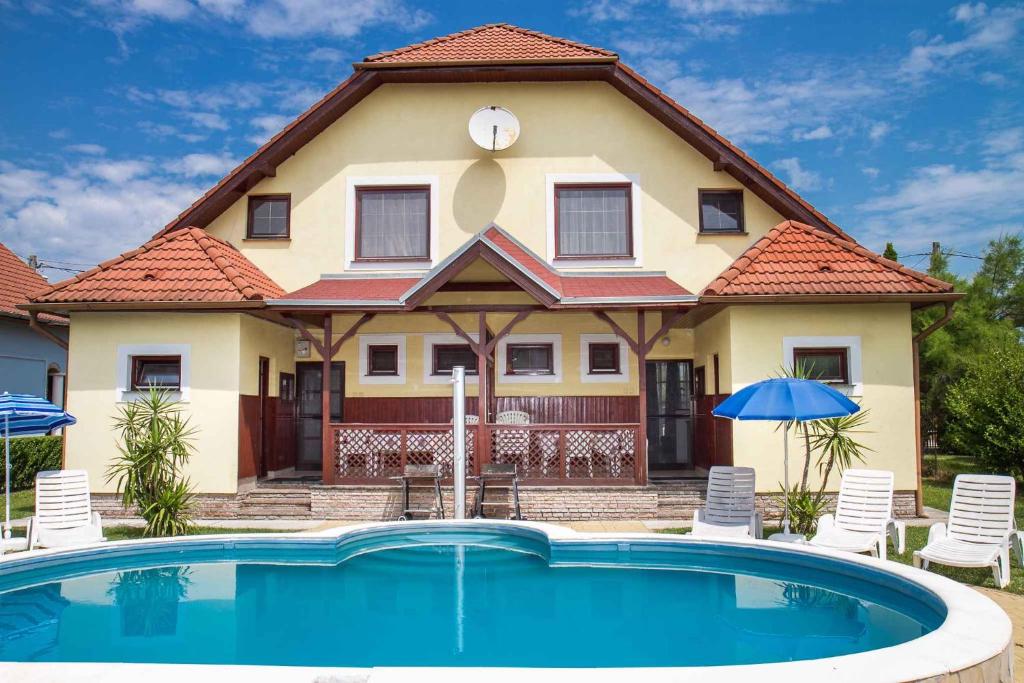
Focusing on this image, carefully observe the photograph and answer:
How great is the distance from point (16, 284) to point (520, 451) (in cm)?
1767

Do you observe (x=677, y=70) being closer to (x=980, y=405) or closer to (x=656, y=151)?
(x=656, y=151)

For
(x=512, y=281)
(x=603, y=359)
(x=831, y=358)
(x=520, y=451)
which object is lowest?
(x=520, y=451)

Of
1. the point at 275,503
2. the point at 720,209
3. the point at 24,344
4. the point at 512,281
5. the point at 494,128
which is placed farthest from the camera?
the point at 24,344

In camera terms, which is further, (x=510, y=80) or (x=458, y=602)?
(x=510, y=80)

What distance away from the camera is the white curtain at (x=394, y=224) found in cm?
1546

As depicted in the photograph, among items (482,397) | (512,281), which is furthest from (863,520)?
(512,281)

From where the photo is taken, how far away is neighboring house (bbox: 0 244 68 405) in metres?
20.1

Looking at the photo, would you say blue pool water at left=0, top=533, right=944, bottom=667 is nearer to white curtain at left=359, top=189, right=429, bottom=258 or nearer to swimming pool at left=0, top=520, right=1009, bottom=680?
swimming pool at left=0, top=520, right=1009, bottom=680

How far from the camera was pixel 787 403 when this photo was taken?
922 cm

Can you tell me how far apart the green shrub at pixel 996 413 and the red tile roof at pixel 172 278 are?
14779 mm

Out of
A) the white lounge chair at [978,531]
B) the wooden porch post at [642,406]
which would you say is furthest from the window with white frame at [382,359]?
the white lounge chair at [978,531]

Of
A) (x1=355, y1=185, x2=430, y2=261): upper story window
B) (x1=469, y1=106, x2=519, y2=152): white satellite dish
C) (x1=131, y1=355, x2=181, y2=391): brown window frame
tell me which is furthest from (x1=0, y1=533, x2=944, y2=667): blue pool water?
(x1=469, y1=106, x2=519, y2=152): white satellite dish

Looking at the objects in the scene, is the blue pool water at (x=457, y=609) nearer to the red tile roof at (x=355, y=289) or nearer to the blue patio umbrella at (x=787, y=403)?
the blue patio umbrella at (x=787, y=403)

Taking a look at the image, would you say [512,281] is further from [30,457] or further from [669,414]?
[30,457]
